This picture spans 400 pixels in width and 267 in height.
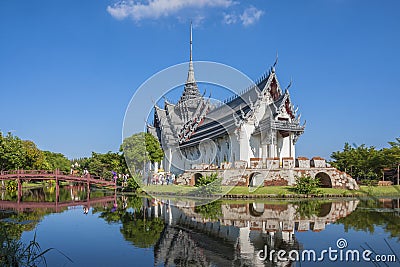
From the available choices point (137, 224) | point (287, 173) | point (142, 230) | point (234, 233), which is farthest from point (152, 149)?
A: point (234, 233)

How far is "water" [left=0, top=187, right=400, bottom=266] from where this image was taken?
34.9ft

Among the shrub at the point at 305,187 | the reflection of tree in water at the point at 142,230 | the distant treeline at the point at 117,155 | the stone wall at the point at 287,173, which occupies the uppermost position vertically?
the distant treeline at the point at 117,155

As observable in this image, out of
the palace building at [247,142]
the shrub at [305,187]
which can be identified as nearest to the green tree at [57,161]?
the palace building at [247,142]

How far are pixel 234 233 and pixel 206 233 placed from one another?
3.46ft

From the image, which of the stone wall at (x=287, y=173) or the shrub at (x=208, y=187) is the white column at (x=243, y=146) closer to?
the stone wall at (x=287, y=173)

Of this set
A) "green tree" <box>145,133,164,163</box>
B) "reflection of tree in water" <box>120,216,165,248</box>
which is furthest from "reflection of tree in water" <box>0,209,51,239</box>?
"green tree" <box>145,133,164,163</box>

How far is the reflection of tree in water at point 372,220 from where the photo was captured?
14682 millimetres

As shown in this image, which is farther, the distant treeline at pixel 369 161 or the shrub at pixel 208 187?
the distant treeline at pixel 369 161

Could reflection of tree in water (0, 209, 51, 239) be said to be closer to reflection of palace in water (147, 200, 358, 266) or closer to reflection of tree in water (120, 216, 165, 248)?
Result: reflection of tree in water (120, 216, 165, 248)

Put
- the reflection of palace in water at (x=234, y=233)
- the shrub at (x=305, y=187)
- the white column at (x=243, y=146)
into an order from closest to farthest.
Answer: the reflection of palace in water at (x=234, y=233), the shrub at (x=305, y=187), the white column at (x=243, y=146)

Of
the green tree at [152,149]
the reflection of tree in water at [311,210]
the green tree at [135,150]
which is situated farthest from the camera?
the green tree at [152,149]

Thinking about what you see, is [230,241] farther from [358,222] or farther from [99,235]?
[358,222]

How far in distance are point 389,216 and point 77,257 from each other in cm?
1432

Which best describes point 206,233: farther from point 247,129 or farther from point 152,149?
point 152,149
